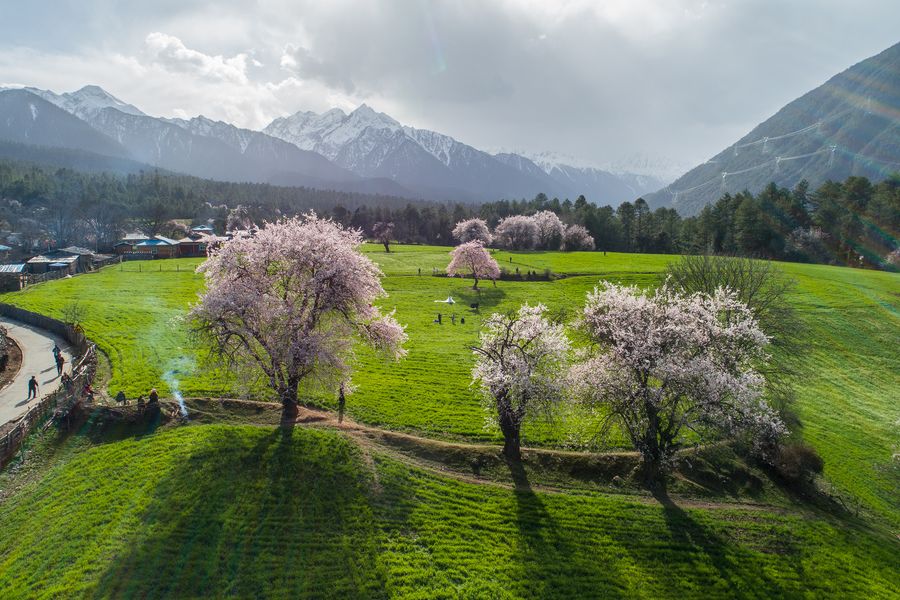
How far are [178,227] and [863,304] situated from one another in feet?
653

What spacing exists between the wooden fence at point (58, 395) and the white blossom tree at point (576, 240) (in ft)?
421

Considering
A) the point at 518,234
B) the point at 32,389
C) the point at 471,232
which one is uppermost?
the point at 518,234

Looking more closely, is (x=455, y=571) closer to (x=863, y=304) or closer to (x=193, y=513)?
(x=193, y=513)

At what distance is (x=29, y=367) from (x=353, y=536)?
41.5 m

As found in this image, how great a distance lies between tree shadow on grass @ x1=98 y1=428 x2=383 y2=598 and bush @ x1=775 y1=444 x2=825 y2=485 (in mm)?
28228

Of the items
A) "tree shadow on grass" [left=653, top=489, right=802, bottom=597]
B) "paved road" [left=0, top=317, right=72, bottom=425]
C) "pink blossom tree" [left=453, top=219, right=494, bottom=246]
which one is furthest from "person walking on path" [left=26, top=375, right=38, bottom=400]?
"pink blossom tree" [left=453, top=219, right=494, bottom=246]

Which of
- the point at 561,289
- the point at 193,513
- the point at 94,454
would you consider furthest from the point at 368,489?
the point at 561,289

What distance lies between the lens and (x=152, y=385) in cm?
3769

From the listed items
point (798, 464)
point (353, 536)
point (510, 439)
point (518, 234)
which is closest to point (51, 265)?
point (353, 536)

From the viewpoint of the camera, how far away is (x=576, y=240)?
149m

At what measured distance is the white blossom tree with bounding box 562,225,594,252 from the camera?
14812 cm

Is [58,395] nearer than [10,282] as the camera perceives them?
Yes

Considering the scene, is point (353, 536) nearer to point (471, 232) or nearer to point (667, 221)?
point (471, 232)

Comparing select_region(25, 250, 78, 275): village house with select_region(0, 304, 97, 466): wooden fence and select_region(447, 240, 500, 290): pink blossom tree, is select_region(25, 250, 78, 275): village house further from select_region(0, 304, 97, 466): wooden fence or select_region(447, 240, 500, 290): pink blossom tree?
select_region(447, 240, 500, 290): pink blossom tree
